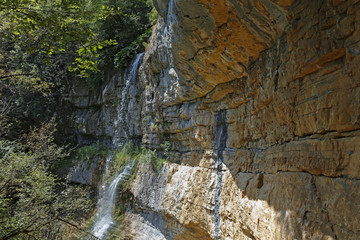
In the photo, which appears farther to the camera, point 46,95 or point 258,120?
point 46,95

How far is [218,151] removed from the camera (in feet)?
20.3

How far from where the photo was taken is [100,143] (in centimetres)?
1434

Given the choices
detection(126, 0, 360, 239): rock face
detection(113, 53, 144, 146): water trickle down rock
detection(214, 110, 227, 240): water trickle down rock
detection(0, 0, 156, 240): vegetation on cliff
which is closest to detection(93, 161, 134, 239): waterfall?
detection(0, 0, 156, 240): vegetation on cliff

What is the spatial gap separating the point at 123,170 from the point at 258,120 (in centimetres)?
756

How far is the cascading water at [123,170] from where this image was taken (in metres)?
10.1

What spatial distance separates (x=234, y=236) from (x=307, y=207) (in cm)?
242

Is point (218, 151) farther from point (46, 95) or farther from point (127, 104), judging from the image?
point (46, 95)

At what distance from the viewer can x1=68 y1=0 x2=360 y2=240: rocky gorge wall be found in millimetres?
2701

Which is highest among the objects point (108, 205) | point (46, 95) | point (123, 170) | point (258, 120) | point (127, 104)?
point (127, 104)

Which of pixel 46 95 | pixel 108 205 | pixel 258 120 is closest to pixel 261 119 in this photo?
pixel 258 120

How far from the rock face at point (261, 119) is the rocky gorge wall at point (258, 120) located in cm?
2

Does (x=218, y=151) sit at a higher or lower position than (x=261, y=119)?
lower

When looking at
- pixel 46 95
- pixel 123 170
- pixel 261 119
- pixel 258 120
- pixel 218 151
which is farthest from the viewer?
pixel 123 170

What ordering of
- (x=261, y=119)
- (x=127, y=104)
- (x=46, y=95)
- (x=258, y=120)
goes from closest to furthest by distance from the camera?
1. (x=261, y=119)
2. (x=258, y=120)
3. (x=46, y=95)
4. (x=127, y=104)
